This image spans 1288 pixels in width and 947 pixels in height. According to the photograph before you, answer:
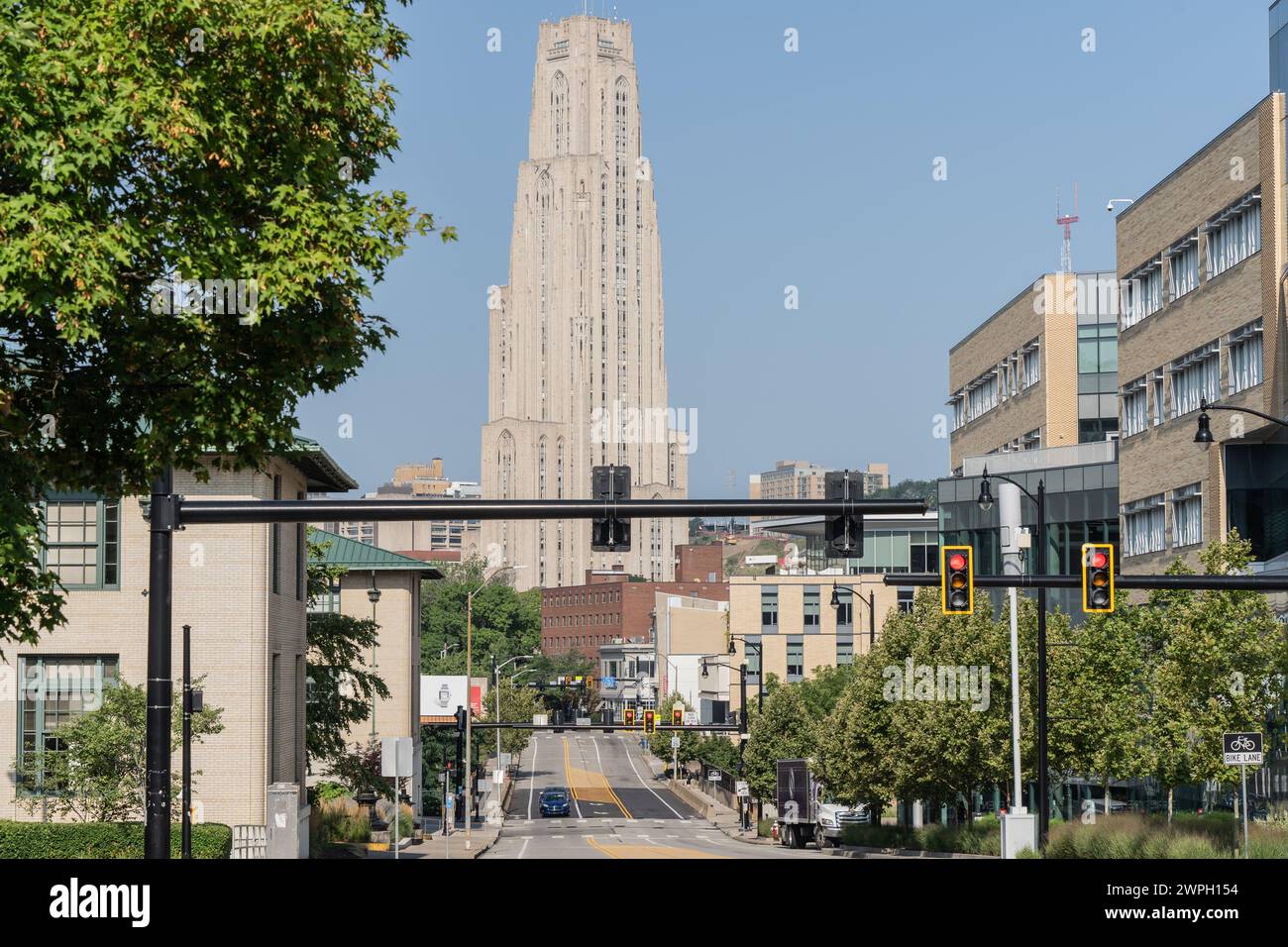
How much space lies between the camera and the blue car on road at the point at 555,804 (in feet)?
310

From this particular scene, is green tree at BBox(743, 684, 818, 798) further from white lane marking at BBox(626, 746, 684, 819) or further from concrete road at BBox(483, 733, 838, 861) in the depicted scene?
white lane marking at BBox(626, 746, 684, 819)

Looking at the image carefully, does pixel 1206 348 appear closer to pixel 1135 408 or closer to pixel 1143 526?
pixel 1135 408

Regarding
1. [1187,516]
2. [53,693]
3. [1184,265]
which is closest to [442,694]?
[1187,516]

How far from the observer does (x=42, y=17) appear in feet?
53.8

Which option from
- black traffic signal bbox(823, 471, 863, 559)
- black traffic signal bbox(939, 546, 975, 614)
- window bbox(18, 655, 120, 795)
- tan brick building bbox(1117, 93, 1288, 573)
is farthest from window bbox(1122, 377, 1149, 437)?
black traffic signal bbox(823, 471, 863, 559)

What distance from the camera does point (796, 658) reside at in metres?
122

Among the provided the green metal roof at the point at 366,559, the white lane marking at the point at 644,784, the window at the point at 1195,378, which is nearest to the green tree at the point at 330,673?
the green metal roof at the point at 366,559

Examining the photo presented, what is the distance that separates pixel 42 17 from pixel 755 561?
178112 mm

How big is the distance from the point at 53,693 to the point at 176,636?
3.37 m

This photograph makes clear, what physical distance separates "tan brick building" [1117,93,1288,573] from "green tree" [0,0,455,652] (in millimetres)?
37920

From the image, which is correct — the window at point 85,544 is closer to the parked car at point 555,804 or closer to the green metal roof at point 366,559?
the green metal roof at point 366,559

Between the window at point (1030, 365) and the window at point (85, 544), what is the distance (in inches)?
2080
